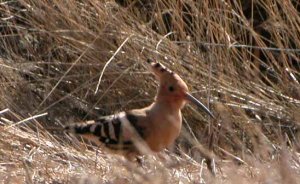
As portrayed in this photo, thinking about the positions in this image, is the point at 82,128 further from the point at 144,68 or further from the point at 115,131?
the point at 144,68

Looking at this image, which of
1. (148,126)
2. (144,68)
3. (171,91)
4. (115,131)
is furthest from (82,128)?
(144,68)

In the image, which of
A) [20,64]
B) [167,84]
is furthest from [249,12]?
[167,84]

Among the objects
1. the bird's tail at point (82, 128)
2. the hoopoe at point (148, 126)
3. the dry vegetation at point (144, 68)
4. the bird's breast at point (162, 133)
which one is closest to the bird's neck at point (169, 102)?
the hoopoe at point (148, 126)

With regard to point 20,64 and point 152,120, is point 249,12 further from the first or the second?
point 152,120

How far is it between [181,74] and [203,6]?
0.43 metres

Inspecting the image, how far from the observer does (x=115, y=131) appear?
5512mm

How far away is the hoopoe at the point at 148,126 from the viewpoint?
5.41m

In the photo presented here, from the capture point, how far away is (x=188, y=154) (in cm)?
624

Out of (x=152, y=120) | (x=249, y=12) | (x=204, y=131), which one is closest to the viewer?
(x=152, y=120)

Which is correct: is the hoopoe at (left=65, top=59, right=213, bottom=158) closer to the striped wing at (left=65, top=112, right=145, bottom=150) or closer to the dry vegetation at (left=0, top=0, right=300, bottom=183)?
the striped wing at (left=65, top=112, right=145, bottom=150)

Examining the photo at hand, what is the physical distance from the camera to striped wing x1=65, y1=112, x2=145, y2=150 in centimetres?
545

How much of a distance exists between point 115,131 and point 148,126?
17 cm

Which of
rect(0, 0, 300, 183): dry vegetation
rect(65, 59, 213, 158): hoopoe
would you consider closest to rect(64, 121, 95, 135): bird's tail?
rect(65, 59, 213, 158): hoopoe

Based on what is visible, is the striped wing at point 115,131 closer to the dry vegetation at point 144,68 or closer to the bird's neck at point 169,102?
the bird's neck at point 169,102
